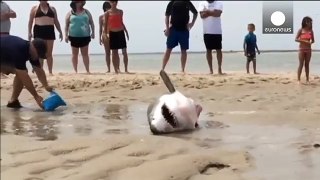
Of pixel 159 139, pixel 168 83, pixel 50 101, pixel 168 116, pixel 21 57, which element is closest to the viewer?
pixel 21 57

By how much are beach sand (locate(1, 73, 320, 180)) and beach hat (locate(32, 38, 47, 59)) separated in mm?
61

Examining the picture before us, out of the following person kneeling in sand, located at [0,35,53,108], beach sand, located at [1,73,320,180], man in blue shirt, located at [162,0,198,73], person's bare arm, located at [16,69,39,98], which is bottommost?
beach sand, located at [1,73,320,180]

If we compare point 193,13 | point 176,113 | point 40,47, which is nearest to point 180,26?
point 193,13

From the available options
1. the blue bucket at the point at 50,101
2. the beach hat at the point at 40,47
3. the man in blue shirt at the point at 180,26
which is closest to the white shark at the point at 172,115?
the blue bucket at the point at 50,101

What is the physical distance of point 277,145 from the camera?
2646 millimetres

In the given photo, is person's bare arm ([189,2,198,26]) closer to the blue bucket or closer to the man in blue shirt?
the man in blue shirt

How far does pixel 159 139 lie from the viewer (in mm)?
2562

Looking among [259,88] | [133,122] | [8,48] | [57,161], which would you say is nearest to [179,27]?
[259,88]

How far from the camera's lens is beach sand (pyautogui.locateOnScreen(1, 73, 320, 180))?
4.64ft

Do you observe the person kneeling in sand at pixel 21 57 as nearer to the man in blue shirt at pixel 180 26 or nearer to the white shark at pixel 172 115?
the white shark at pixel 172 115

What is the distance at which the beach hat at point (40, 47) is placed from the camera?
71 cm

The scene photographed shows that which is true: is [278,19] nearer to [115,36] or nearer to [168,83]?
[168,83]

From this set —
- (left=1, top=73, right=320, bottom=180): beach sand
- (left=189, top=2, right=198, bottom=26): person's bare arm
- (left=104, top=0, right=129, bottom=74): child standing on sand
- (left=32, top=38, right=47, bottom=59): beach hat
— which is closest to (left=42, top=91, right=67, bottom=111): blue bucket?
(left=1, top=73, right=320, bottom=180): beach sand

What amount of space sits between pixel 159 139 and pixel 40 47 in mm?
1868
